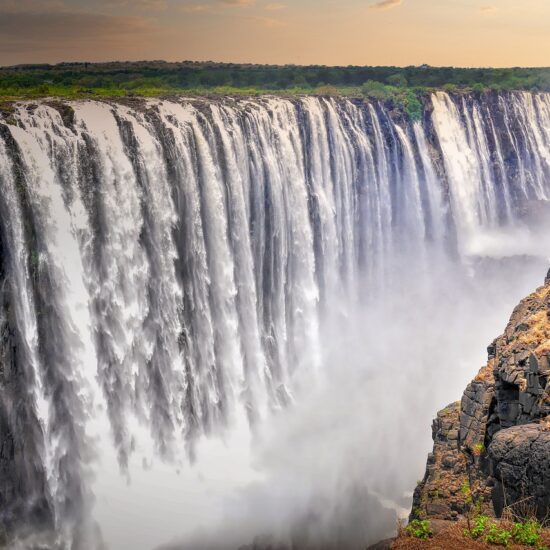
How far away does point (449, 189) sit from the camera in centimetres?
4328

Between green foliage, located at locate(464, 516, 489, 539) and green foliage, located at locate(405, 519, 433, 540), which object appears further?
green foliage, located at locate(405, 519, 433, 540)

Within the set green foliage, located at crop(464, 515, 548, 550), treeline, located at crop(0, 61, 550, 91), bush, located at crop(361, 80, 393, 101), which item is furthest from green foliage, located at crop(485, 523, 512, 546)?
bush, located at crop(361, 80, 393, 101)

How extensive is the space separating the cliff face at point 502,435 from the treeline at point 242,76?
1853cm

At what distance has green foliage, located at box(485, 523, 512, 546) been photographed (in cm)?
1273

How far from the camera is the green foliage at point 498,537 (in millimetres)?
12727

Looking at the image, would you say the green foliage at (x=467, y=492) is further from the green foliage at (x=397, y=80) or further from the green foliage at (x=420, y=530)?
the green foliage at (x=397, y=80)

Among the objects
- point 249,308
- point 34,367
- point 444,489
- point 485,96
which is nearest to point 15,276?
point 34,367

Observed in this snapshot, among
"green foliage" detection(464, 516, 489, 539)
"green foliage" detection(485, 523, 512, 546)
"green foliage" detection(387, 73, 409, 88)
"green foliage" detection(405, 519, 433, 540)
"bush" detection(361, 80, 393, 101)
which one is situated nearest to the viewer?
"green foliage" detection(485, 523, 512, 546)

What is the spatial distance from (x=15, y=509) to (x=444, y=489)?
10.9 meters

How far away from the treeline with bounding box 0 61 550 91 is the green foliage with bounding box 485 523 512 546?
71.6 ft

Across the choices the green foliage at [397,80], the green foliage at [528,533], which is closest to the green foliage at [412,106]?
the green foliage at [397,80]

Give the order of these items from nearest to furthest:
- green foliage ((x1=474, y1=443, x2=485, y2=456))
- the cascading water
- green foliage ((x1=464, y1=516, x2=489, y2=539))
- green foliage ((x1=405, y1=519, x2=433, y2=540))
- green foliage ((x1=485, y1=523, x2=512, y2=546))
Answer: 1. green foliage ((x1=485, y1=523, x2=512, y2=546))
2. green foliage ((x1=464, y1=516, x2=489, y2=539))
3. green foliage ((x1=405, y1=519, x2=433, y2=540))
4. green foliage ((x1=474, y1=443, x2=485, y2=456))
5. the cascading water

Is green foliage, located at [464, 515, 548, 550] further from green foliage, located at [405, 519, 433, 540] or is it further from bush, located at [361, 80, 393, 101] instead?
bush, located at [361, 80, 393, 101]

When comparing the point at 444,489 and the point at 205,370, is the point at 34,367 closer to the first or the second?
the point at 205,370
